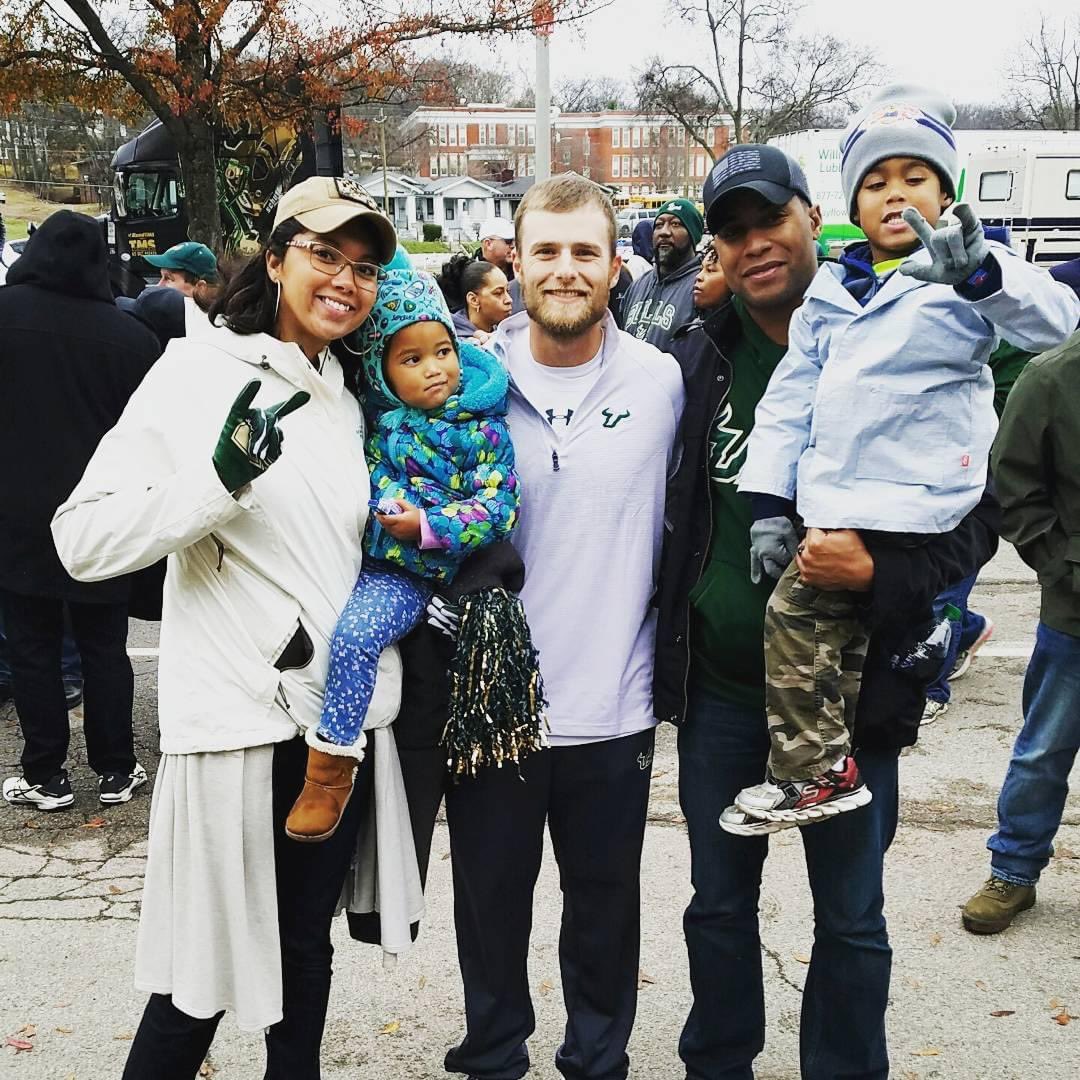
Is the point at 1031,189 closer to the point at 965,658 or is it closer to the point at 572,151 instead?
the point at 965,658

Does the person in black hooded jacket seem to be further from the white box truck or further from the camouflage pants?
the white box truck

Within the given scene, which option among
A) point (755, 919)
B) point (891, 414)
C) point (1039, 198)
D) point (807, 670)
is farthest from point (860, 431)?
point (1039, 198)

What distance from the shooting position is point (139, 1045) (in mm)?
2332

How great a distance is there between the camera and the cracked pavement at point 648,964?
9.75 ft

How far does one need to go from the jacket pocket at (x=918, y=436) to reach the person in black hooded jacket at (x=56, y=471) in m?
3.20

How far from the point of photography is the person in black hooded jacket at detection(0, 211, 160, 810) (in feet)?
14.3

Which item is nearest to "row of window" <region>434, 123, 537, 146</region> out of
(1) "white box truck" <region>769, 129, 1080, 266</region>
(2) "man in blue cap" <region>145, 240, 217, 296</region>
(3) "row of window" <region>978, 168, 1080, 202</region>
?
(1) "white box truck" <region>769, 129, 1080, 266</region>

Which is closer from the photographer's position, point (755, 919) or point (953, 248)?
point (953, 248)

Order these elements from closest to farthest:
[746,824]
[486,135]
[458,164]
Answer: [746,824] < [458,164] < [486,135]

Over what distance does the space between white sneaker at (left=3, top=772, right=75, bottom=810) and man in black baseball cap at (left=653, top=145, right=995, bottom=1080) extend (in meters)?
2.88

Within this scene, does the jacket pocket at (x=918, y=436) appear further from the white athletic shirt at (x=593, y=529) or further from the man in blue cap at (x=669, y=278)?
the man in blue cap at (x=669, y=278)

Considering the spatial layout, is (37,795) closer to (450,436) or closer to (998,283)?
(450,436)

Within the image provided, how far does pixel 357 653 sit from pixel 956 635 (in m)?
4.14

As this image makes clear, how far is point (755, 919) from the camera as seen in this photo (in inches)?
107
